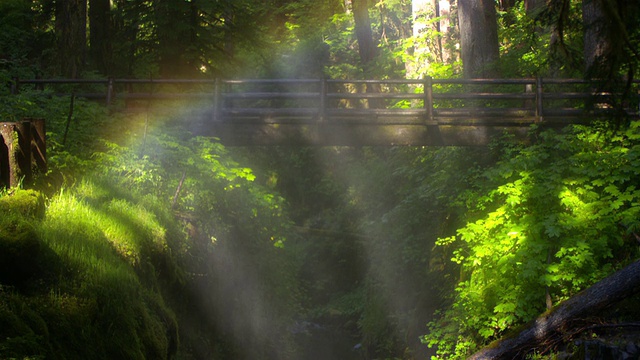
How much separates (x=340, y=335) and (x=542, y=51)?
990cm

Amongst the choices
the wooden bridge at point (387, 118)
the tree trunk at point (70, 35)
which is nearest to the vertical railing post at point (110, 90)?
the wooden bridge at point (387, 118)

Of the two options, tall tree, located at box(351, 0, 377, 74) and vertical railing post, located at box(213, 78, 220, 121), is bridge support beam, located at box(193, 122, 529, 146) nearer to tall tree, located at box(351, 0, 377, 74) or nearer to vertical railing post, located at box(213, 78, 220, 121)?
vertical railing post, located at box(213, 78, 220, 121)

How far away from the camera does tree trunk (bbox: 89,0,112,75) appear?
896 inches

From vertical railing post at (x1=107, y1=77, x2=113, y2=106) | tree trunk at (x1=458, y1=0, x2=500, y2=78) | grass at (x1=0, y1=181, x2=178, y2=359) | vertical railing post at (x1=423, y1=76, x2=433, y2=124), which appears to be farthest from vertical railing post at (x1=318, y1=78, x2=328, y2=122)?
grass at (x1=0, y1=181, x2=178, y2=359)

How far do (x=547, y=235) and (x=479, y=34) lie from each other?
894 cm

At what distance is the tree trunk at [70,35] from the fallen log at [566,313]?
47.0 ft

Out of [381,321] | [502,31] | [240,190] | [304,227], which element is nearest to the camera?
[240,190]

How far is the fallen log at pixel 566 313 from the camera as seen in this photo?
856 cm

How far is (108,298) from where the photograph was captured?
684 centimetres

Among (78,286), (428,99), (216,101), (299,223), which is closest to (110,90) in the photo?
(216,101)

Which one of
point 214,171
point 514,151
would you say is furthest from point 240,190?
point 514,151

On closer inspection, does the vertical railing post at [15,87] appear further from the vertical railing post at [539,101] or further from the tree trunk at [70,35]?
the vertical railing post at [539,101]

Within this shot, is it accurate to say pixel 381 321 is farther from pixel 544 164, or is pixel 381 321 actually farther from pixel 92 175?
pixel 92 175

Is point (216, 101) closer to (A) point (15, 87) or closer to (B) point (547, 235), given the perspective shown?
(A) point (15, 87)
